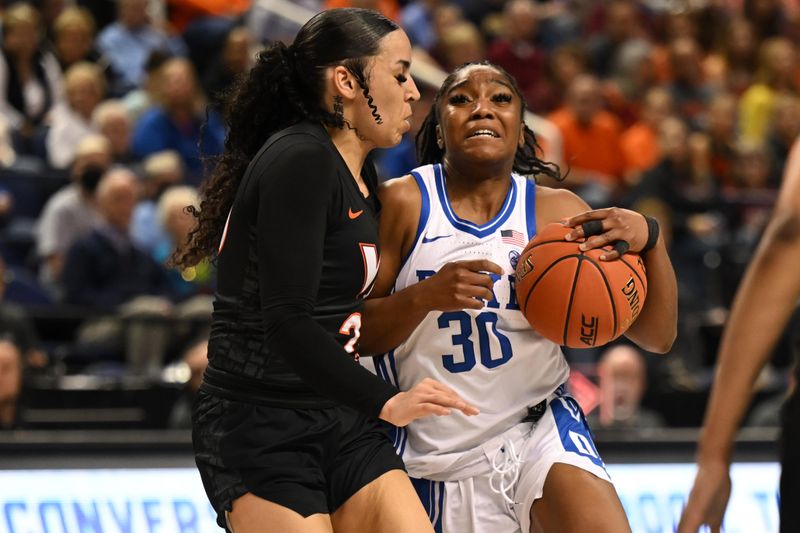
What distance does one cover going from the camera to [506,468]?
3.49 meters

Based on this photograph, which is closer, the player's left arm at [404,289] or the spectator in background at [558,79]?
the player's left arm at [404,289]

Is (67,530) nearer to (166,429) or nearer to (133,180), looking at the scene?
(166,429)

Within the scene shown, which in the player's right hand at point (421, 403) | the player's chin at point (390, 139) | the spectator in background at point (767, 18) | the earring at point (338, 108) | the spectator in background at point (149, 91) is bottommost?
the spectator in background at point (149, 91)

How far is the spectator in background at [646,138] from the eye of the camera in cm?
1042

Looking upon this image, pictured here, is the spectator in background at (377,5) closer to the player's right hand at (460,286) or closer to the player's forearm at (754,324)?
the player's right hand at (460,286)

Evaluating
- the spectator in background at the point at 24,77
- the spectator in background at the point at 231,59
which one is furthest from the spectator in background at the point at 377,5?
the spectator in background at the point at 24,77

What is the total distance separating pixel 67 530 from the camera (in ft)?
16.2

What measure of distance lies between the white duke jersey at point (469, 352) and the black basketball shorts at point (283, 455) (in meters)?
0.48

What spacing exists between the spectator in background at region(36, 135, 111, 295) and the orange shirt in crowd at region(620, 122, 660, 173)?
475 cm

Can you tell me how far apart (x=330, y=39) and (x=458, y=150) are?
64 centimetres

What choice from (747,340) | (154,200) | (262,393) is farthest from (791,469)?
(154,200)

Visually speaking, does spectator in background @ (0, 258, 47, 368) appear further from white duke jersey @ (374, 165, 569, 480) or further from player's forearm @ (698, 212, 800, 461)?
player's forearm @ (698, 212, 800, 461)

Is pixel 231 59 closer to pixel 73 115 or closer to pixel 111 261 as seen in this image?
pixel 73 115

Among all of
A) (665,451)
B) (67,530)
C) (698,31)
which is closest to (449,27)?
(698,31)
